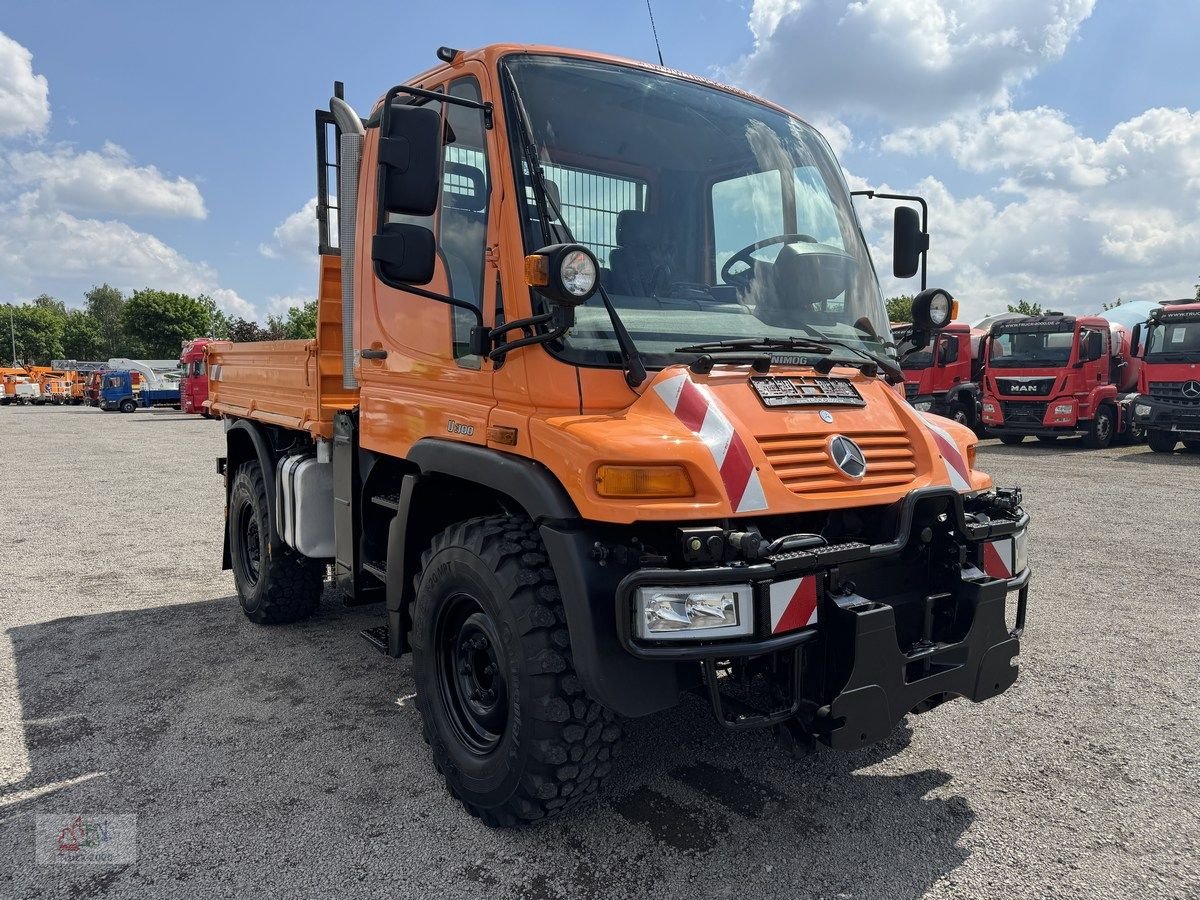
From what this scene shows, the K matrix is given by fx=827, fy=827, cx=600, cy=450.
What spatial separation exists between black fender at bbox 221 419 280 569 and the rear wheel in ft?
52.7

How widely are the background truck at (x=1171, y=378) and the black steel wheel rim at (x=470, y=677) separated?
1585 centimetres

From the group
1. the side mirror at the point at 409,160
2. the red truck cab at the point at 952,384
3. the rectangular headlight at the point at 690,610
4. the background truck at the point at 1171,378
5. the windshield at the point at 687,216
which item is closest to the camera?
the rectangular headlight at the point at 690,610

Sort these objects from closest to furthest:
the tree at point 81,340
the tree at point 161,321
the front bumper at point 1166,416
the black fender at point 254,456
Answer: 1. the black fender at point 254,456
2. the front bumper at point 1166,416
3. the tree at point 161,321
4. the tree at point 81,340

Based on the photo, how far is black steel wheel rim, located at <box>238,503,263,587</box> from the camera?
550 centimetres

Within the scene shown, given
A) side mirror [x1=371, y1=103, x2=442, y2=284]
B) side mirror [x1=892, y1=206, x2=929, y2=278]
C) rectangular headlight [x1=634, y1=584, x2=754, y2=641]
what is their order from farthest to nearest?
side mirror [x1=892, y1=206, x2=929, y2=278] < side mirror [x1=371, y1=103, x2=442, y2=284] < rectangular headlight [x1=634, y1=584, x2=754, y2=641]

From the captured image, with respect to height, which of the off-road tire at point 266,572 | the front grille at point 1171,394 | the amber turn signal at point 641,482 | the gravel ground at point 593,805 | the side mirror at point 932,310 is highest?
the side mirror at point 932,310

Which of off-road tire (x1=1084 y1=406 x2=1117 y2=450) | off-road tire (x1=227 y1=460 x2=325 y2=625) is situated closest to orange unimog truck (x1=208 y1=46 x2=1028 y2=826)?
off-road tire (x1=227 y1=460 x2=325 y2=625)

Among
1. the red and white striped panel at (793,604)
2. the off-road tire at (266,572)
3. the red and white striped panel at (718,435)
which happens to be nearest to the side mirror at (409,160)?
the red and white striped panel at (718,435)

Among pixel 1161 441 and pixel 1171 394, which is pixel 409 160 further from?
pixel 1161 441

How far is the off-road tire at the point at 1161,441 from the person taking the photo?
1530 centimetres

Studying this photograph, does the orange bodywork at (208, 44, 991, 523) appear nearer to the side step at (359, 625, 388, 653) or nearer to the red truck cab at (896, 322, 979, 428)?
the side step at (359, 625, 388, 653)

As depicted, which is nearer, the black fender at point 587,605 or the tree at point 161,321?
the black fender at point 587,605

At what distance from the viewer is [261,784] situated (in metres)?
3.25

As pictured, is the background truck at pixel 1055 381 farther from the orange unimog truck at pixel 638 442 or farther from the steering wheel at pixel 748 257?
the steering wheel at pixel 748 257
